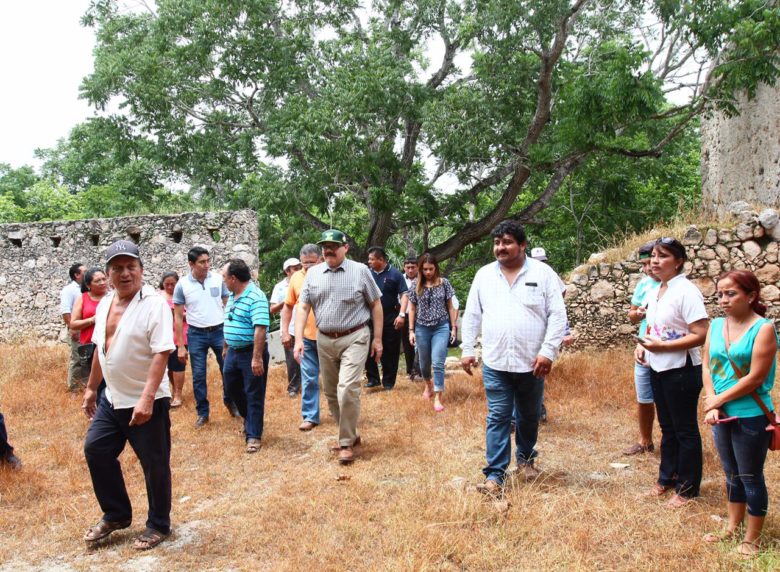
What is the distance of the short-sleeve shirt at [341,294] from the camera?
512 cm

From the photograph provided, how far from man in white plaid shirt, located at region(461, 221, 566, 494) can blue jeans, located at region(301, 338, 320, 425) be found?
2283 mm

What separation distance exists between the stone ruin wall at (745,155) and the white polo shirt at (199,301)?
795 centimetres

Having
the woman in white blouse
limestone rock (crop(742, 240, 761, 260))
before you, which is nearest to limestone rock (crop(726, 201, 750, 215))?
limestone rock (crop(742, 240, 761, 260))

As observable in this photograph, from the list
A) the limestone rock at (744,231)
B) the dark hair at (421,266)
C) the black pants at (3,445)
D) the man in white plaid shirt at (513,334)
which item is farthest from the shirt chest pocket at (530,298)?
the limestone rock at (744,231)

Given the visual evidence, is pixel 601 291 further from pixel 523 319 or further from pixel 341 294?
pixel 523 319

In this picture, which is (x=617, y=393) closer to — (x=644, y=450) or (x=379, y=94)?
(x=644, y=450)

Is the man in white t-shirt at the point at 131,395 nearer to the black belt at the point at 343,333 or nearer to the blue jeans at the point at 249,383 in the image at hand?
the black belt at the point at 343,333

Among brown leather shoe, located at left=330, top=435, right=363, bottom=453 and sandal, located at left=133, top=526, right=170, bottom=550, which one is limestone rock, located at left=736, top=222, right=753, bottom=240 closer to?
brown leather shoe, located at left=330, top=435, right=363, bottom=453

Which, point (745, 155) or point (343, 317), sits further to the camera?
point (745, 155)

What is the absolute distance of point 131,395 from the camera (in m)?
3.50

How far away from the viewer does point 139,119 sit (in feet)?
49.5

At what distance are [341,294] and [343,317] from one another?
0.18 m

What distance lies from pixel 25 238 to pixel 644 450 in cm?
1018

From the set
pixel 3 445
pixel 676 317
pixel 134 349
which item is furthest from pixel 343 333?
pixel 3 445
